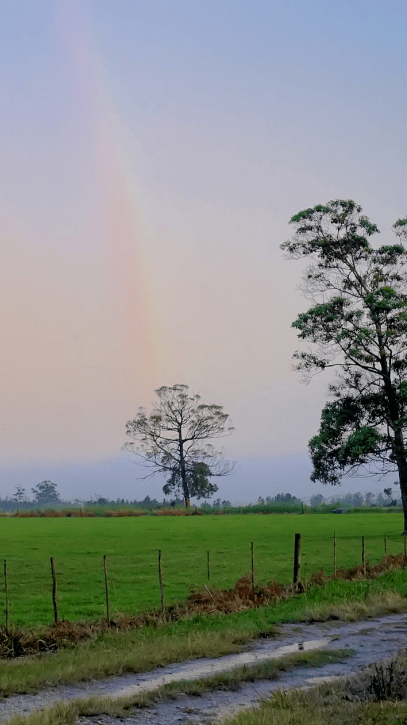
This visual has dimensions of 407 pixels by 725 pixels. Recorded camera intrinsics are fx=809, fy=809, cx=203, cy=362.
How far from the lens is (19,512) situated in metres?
107

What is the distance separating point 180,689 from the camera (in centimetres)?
1545

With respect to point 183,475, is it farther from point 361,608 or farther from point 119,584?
point 361,608

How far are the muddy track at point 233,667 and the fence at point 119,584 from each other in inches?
204

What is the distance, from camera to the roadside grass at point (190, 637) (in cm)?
1686

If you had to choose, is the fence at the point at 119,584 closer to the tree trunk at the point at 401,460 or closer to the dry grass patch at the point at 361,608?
the dry grass patch at the point at 361,608

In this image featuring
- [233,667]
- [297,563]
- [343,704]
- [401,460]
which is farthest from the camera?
[401,460]

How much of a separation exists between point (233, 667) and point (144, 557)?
90.6ft

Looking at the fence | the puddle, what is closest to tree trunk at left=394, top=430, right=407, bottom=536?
the fence

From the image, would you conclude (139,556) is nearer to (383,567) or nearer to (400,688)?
(383,567)

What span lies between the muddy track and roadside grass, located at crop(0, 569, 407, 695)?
0.35 meters

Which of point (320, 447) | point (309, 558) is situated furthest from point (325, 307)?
point (309, 558)

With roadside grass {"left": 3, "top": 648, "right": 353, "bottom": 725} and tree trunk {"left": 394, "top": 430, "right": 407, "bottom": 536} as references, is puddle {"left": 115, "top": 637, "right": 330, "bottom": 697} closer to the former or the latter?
roadside grass {"left": 3, "top": 648, "right": 353, "bottom": 725}

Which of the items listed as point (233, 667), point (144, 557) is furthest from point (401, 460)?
point (233, 667)

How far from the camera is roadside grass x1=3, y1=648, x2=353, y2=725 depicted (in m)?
13.2
